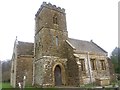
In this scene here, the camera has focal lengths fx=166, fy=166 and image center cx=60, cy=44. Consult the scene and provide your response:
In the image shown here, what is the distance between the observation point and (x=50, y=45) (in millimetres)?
25781

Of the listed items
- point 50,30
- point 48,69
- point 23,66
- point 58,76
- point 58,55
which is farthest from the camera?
point 23,66

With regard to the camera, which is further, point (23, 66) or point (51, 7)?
point (23, 66)

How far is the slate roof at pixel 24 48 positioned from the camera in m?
30.5

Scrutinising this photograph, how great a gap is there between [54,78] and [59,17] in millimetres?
10366

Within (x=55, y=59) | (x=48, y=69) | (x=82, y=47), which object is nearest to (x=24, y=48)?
(x=55, y=59)

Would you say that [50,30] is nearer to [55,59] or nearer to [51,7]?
[51,7]

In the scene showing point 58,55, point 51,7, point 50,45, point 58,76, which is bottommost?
point 58,76

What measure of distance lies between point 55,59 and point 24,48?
29.0 ft

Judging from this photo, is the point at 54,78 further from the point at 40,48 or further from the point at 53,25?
the point at 53,25

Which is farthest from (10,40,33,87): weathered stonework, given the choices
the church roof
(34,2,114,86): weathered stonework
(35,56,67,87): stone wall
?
the church roof

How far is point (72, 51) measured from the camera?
2588 cm

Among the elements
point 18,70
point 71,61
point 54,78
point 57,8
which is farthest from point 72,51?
point 18,70

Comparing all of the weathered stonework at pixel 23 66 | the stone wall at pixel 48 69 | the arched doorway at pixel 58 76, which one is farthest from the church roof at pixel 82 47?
the weathered stonework at pixel 23 66

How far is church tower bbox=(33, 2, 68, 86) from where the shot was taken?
24736 millimetres
